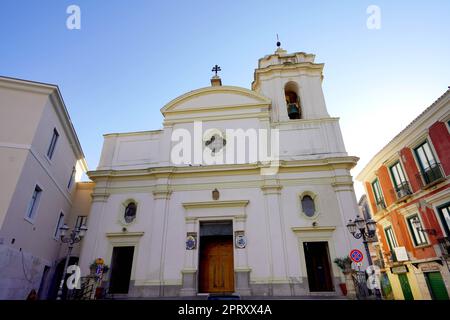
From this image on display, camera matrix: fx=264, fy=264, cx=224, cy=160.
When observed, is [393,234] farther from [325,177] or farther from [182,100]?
[182,100]

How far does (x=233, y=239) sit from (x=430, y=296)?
462 inches

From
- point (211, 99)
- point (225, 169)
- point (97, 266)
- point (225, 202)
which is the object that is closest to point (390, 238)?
point (225, 202)

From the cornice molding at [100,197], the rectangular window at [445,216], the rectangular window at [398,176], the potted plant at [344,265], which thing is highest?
the rectangular window at [398,176]

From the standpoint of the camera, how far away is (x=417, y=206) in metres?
15.9

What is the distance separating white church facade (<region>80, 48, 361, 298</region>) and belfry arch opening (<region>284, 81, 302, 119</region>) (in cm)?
28

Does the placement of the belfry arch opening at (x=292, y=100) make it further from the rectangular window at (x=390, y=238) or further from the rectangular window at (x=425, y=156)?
the rectangular window at (x=390, y=238)

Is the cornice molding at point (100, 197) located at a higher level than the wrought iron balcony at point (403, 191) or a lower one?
lower

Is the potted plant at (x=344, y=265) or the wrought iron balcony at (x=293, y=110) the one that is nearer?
the potted plant at (x=344, y=265)

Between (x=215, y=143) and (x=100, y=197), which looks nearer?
(x=100, y=197)

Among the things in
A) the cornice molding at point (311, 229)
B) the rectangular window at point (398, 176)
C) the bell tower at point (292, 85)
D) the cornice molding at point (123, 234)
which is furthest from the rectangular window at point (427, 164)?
the cornice molding at point (123, 234)

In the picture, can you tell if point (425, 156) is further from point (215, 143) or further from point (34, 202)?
point (34, 202)

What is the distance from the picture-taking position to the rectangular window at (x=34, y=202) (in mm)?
11903

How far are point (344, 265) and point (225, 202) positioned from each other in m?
6.21

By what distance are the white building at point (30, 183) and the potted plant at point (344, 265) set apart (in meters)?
13.6
